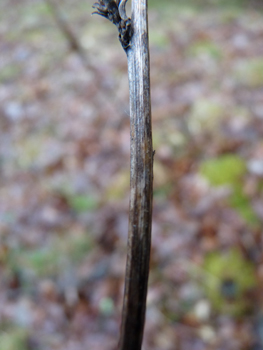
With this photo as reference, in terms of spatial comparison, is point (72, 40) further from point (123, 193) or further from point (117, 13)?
point (117, 13)

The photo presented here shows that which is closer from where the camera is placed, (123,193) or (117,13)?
(117,13)

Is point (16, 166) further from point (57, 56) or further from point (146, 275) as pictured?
point (146, 275)

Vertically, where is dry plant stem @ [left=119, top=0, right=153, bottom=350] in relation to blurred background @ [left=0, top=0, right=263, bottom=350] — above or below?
below

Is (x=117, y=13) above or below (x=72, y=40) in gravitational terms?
below

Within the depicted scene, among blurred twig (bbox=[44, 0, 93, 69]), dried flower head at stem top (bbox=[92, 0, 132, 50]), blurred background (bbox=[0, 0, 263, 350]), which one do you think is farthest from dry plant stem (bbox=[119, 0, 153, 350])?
blurred twig (bbox=[44, 0, 93, 69])

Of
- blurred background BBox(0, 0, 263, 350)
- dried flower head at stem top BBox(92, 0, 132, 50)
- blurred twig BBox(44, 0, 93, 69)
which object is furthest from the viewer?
blurred twig BBox(44, 0, 93, 69)

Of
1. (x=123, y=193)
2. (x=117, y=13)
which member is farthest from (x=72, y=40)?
(x=117, y=13)

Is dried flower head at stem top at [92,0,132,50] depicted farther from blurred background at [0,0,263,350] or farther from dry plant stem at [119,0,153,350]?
blurred background at [0,0,263,350]

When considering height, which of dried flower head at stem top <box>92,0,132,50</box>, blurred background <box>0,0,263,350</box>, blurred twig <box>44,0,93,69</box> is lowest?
dried flower head at stem top <box>92,0,132,50</box>
